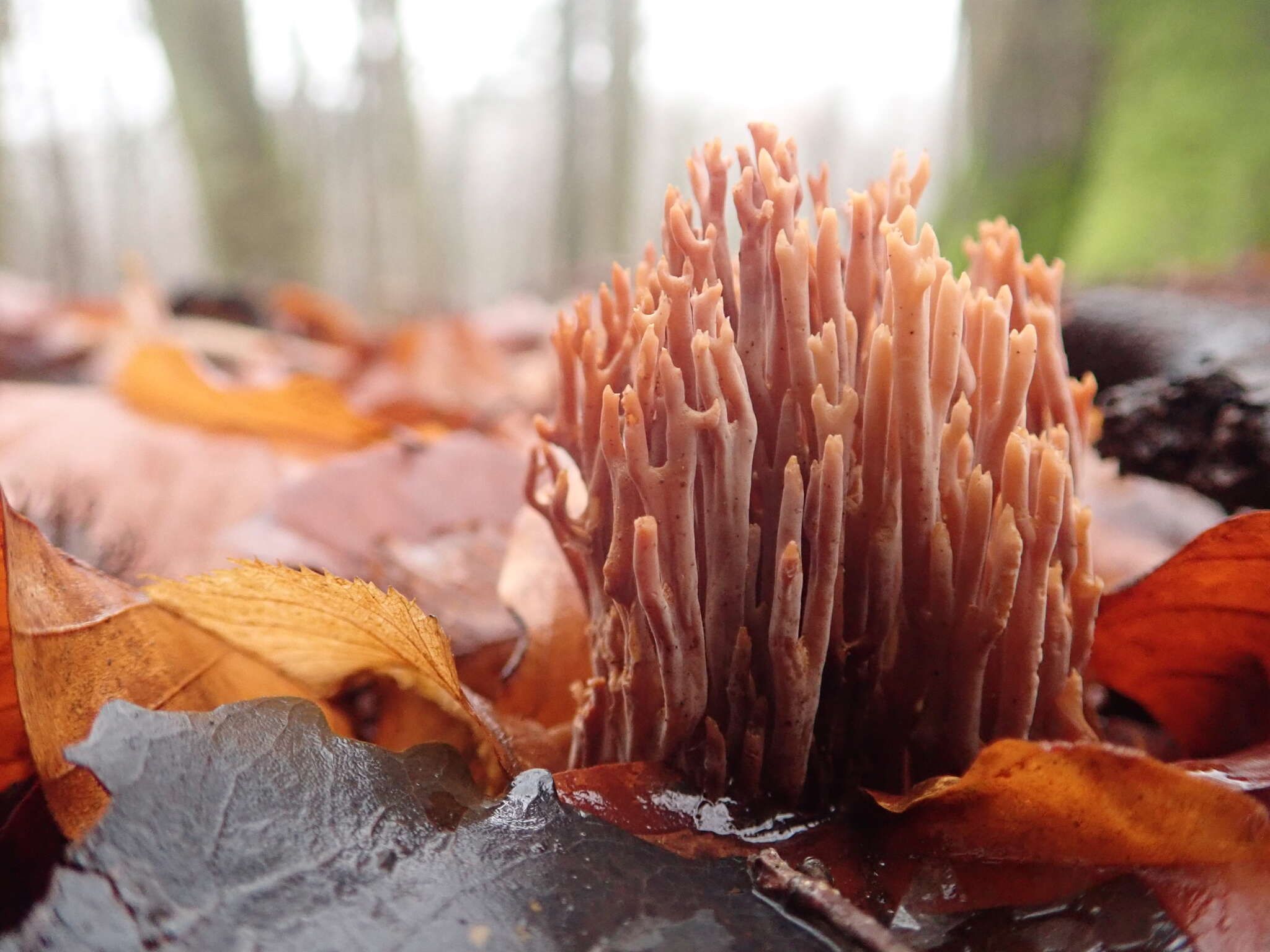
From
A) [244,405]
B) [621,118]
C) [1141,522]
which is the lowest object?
[1141,522]

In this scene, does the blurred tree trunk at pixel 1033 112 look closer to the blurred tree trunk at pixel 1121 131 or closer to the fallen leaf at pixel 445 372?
the blurred tree trunk at pixel 1121 131

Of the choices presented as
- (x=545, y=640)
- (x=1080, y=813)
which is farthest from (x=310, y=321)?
(x=1080, y=813)

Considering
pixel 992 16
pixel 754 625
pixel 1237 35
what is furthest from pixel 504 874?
pixel 992 16

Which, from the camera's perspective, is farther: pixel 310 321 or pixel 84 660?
pixel 310 321

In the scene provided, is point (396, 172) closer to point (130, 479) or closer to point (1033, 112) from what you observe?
point (1033, 112)

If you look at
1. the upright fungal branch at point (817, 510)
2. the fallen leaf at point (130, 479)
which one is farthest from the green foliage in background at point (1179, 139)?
the fallen leaf at point (130, 479)

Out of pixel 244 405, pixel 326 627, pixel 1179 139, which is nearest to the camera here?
pixel 326 627

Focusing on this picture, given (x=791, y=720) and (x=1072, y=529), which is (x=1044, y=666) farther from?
(x=791, y=720)
